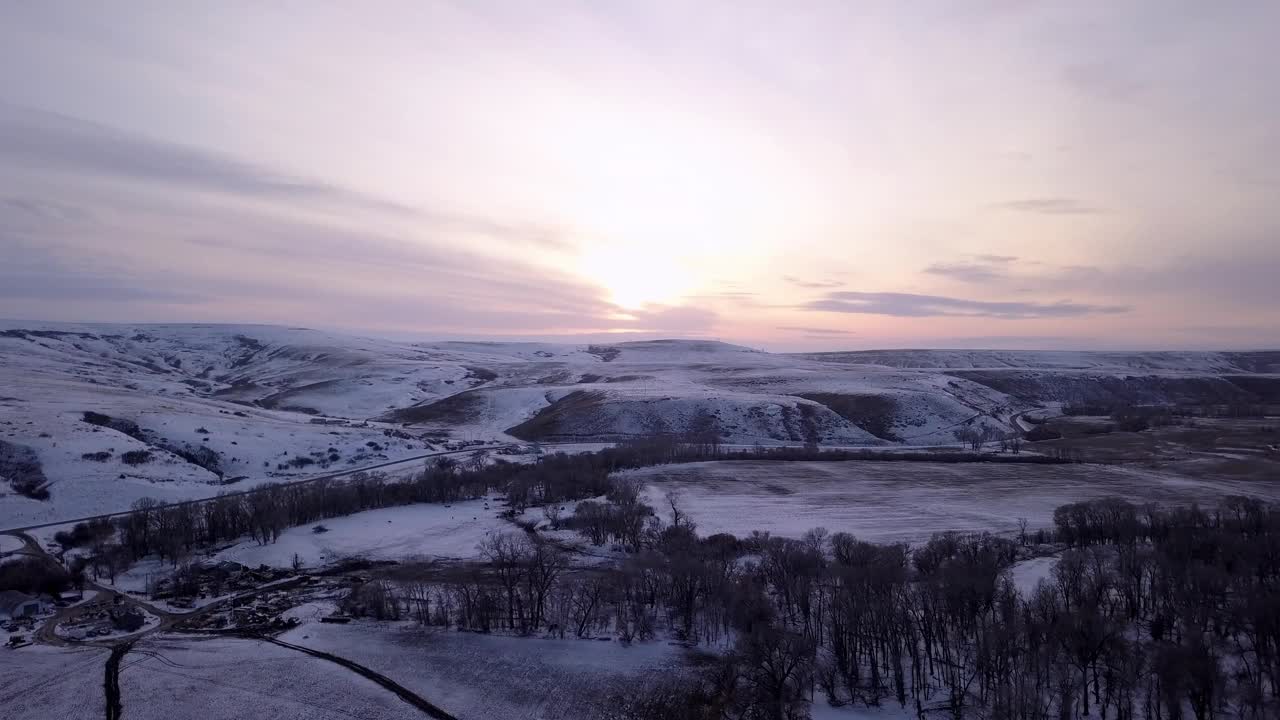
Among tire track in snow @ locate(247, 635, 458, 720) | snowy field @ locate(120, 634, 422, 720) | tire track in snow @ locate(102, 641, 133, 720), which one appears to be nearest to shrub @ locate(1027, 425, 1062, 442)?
tire track in snow @ locate(247, 635, 458, 720)

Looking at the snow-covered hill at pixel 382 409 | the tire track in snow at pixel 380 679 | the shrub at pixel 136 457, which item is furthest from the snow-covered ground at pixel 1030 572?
the shrub at pixel 136 457

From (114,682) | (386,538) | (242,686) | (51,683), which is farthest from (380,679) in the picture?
(386,538)

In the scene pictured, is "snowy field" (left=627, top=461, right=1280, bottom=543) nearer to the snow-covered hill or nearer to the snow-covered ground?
the snow-covered ground

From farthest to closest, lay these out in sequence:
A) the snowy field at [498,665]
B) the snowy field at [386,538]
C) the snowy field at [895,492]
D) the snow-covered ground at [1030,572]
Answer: the snowy field at [895,492], the snowy field at [386,538], the snow-covered ground at [1030,572], the snowy field at [498,665]

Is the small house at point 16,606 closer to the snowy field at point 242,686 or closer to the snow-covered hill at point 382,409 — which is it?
the snowy field at point 242,686

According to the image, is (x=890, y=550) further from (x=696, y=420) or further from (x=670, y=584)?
(x=696, y=420)
